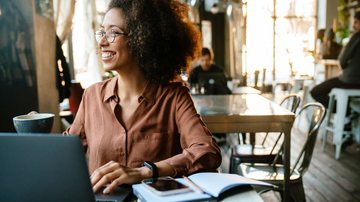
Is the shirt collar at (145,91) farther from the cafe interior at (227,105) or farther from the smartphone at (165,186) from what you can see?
the smartphone at (165,186)

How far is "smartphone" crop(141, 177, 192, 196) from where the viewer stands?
0.94 metres

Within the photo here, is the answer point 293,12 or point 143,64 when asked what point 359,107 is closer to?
point 143,64

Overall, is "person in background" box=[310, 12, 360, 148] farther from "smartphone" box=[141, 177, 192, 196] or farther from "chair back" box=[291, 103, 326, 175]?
"smartphone" box=[141, 177, 192, 196]

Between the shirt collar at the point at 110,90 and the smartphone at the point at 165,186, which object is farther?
the shirt collar at the point at 110,90

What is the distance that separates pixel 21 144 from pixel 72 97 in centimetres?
371

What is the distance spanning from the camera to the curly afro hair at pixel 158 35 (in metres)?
1.40

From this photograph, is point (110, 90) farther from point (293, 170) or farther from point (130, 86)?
point (293, 170)

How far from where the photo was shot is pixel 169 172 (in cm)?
115

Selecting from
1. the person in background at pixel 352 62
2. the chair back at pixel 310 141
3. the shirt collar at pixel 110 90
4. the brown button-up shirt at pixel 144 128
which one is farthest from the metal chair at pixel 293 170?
the person in background at pixel 352 62

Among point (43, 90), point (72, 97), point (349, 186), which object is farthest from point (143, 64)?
point (72, 97)

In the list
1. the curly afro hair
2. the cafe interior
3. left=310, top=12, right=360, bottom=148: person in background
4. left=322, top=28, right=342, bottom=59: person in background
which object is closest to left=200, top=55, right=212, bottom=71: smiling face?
the cafe interior

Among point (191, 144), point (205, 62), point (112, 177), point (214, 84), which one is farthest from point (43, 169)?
point (205, 62)

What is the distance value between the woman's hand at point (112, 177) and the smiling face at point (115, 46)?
43 centimetres

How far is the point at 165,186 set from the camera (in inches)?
38.7
